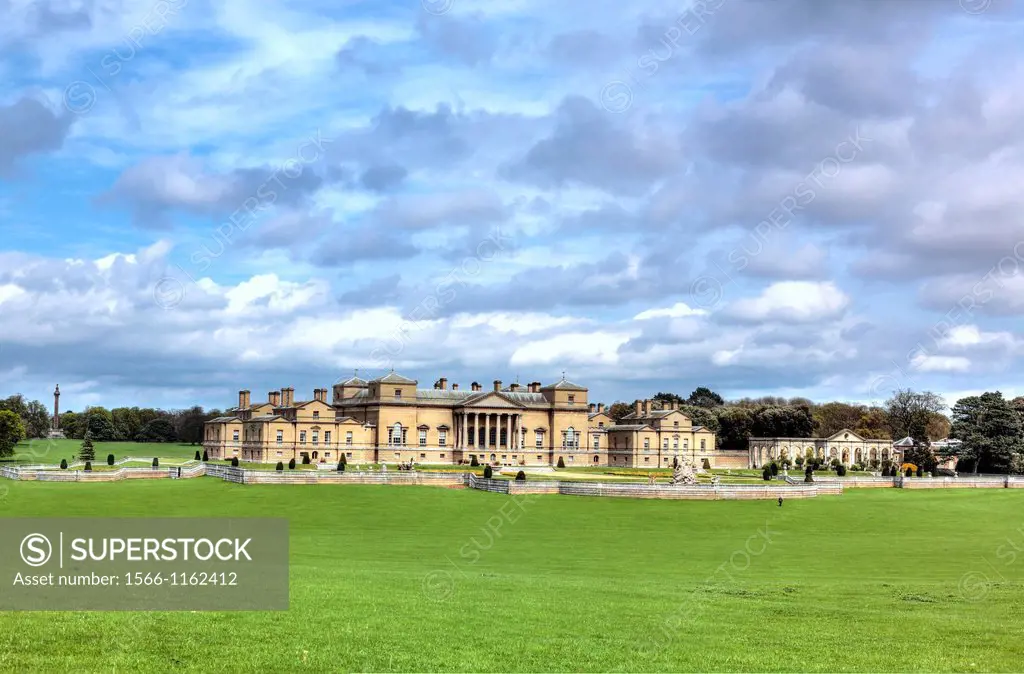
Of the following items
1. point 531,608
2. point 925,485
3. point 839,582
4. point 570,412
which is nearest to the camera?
point 531,608

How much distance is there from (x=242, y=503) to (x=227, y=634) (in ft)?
124

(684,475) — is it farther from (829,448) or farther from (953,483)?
(829,448)

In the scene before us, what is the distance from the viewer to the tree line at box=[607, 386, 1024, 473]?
90.3 meters

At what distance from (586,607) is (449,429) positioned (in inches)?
3311

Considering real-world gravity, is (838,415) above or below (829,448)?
above

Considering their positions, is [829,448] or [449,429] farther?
[829,448]

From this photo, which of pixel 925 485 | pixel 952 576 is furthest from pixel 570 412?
pixel 952 576

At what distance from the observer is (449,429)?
4011 inches

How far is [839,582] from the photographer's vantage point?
25312 millimetres

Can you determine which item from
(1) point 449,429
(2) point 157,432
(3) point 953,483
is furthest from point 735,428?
(2) point 157,432

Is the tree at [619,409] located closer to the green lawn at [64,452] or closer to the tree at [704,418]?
the tree at [704,418]

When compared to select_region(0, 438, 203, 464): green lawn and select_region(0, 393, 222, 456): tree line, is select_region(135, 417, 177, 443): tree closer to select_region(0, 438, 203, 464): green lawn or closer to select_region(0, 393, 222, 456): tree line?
select_region(0, 393, 222, 456): tree line

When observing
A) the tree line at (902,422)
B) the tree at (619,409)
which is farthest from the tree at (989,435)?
the tree at (619,409)

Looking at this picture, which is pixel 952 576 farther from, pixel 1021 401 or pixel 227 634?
pixel 1021 401
